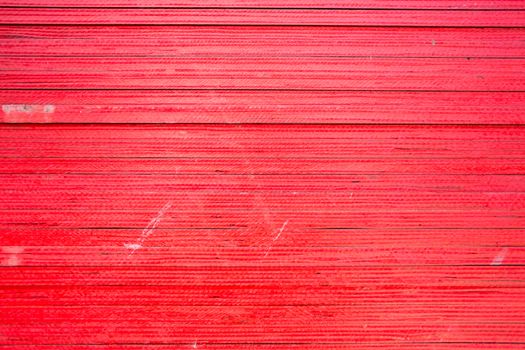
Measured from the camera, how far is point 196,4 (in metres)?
1.32

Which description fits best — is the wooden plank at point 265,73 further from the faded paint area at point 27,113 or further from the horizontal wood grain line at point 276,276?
the horizontal wood grain line at point 276,276

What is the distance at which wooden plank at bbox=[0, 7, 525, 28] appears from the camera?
4.27 feet

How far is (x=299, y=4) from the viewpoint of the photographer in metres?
1.33

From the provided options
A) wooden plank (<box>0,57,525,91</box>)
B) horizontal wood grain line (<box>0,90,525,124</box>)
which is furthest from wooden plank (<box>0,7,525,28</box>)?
horizontal wood grain line (<box>0,90,525,124</box>)

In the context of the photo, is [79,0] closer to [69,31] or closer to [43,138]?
[69,31]

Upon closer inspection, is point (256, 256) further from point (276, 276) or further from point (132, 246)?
point (132, 246)

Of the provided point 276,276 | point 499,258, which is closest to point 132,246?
point 276,276

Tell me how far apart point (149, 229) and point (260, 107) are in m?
0.54

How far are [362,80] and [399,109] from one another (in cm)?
16

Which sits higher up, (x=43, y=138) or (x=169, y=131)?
(x=43, y=138)

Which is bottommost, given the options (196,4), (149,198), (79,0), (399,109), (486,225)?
(486,225)

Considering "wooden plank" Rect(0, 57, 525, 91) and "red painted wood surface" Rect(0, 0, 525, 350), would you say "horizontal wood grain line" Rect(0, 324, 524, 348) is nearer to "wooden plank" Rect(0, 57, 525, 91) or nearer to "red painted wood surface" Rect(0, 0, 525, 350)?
"red painted wood surface" Rect(0, 0, 525, 350)

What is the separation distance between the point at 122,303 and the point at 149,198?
352 mm

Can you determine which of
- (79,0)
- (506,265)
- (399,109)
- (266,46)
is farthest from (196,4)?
(506,265)
